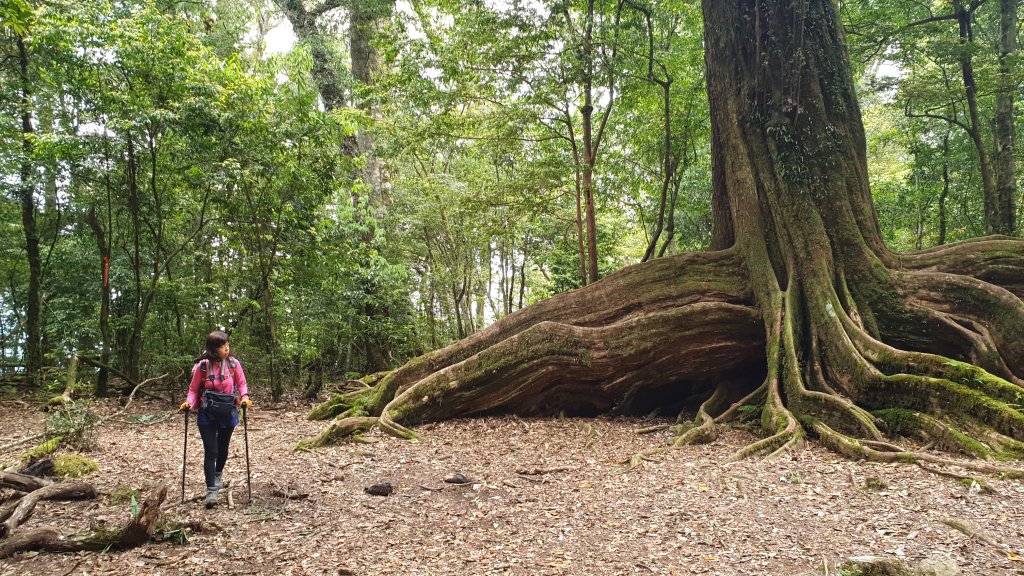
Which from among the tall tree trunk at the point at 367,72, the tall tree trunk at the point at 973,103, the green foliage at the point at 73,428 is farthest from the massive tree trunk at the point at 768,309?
the tall tree trunk at the point at 367,72

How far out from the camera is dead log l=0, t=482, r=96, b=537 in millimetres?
3629

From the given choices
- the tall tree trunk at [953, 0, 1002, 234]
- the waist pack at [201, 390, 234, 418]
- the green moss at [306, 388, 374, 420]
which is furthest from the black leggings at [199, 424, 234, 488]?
the tall tree trunk at [953, 0, 1002, 234]

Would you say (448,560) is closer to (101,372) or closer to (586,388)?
(586,388)

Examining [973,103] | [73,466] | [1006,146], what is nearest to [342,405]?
[73,466]

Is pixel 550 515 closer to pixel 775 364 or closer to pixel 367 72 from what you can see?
pixel 775 364

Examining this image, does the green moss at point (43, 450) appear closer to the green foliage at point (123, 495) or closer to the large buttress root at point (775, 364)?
the green foliage at point (123, 495)

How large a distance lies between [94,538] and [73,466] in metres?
2.67

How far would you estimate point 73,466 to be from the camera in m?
5.46

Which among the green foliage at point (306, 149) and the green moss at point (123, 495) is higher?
the green foliage at point (306, 149)

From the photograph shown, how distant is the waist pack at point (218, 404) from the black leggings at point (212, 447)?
14 centimetres

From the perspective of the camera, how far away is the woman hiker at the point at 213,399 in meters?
4.62

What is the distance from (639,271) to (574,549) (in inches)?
204

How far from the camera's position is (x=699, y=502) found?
4.10 meters

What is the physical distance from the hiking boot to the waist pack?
0.63 meters
